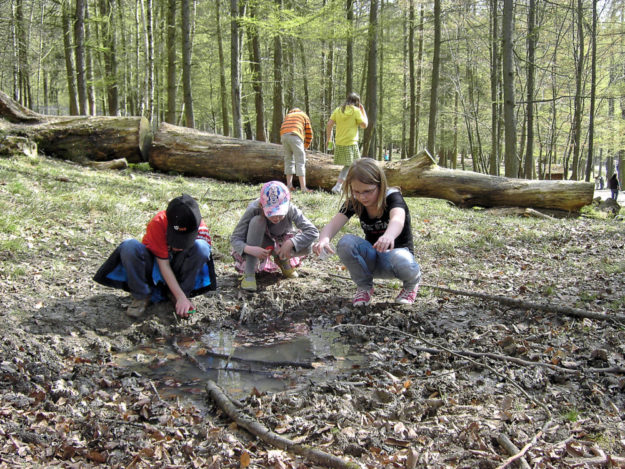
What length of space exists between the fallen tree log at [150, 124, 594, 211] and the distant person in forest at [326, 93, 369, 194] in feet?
2.98

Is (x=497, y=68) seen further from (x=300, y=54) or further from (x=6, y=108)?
(x=6, y=108)

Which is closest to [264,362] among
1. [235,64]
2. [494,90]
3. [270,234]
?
[270,234]

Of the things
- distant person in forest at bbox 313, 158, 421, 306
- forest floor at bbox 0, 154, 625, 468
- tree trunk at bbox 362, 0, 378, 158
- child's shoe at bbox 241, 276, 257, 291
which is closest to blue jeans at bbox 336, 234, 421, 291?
distant person in forest at bbox 313, 158, 421, 306

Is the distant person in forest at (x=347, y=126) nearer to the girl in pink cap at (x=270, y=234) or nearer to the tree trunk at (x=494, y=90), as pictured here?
the girl in pink cap at (x=270, y=234)

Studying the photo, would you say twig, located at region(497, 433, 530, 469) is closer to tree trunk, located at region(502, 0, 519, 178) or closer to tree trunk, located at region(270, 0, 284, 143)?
tree trunk, located at region(502, 0, 519, 178)

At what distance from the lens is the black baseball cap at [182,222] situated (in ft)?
10.7

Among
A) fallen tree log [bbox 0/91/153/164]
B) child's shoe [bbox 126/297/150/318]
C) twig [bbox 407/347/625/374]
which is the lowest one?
twig [bbox 407/347/625/374]

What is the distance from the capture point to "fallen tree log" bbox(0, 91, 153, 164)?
9.43 metres

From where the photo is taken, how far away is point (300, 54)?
21109 millimetres

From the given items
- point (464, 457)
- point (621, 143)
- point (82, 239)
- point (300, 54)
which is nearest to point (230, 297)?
point (82, 239)

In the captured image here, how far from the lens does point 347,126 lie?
8.99m

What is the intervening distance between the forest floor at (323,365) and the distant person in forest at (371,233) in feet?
0.89

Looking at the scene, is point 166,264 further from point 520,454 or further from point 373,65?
point 373,65

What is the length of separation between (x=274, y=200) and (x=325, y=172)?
20.4 feet
